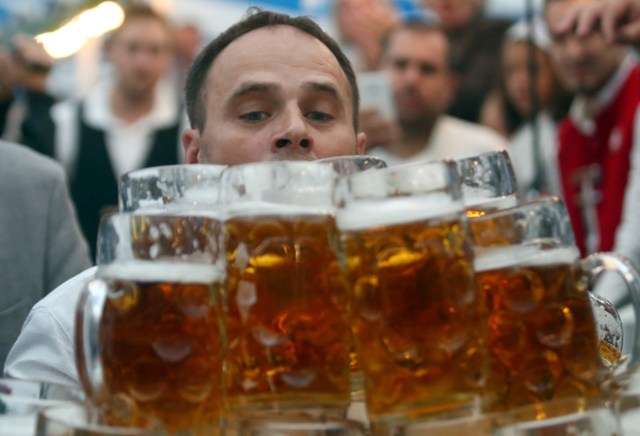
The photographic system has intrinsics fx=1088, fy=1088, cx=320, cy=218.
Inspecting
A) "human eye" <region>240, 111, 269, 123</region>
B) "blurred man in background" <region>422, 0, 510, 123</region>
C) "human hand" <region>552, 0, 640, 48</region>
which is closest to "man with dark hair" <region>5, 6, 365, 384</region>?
"human eye" <region>240, 111, 269, 123</region>

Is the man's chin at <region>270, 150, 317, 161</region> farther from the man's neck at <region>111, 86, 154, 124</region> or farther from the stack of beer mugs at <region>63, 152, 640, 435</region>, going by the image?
the man's neck at <region>111, 86, 154, 124</region>

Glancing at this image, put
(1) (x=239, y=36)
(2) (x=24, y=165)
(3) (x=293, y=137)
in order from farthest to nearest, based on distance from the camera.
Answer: (2) (x=24, y=165), (1) (x=239, y=36), (3) (x=293, y=137)

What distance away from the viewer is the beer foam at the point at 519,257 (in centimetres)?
112

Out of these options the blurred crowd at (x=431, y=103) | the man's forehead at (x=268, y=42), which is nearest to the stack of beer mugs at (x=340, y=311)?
the man's forehead at (x=268, y=42)

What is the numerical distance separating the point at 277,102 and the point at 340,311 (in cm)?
86

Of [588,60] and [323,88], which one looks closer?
[323,88]

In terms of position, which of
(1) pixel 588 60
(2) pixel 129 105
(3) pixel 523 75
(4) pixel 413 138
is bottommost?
(4) pixel 413 138

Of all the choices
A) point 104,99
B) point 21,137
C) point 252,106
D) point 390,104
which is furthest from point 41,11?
point 252,106

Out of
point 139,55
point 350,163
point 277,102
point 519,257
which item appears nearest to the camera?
point 519,257

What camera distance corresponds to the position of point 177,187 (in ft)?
4.13

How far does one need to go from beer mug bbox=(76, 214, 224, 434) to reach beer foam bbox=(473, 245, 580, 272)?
0.28 metres

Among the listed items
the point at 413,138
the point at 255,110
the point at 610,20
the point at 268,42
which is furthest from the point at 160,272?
the point at 413,138

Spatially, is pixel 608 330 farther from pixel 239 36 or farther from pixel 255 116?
pixel 239 36

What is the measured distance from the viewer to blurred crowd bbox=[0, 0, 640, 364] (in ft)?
13.2
